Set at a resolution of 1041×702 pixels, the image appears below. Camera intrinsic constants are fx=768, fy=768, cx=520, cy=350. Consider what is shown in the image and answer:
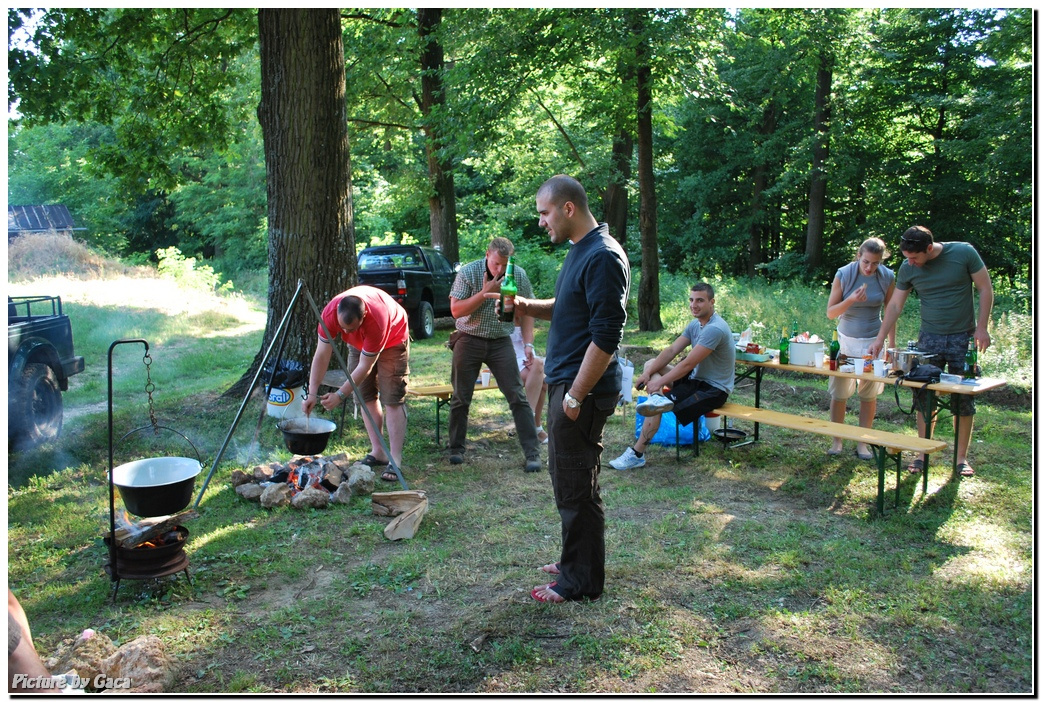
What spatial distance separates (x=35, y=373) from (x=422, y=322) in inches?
291

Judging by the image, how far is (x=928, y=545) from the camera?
14.6 feet

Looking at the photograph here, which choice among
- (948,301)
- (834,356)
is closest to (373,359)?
(834,356)

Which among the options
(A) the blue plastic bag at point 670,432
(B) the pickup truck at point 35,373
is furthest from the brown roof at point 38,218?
(A) the blue plastic bag at point 670,432

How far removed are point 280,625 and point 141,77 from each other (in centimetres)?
894

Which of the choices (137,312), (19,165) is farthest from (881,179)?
(19,165)

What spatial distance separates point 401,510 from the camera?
497 centimetres

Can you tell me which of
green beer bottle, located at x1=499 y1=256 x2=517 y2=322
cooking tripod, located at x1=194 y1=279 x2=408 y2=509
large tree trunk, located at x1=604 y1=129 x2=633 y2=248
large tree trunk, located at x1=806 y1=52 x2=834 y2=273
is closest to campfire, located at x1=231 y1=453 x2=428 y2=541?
cooking tripod, located at x1=194 y1=279 x2=408 y2=509

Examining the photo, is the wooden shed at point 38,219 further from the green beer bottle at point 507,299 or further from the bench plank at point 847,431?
the bench plank at point 847,431

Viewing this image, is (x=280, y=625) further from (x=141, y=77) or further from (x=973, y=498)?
(x=141, y=77)

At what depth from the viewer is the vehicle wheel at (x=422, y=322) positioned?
1327 cm

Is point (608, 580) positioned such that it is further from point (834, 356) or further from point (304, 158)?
point (304, 158)

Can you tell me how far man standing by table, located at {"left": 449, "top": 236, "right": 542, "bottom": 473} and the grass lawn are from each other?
0.42 metres

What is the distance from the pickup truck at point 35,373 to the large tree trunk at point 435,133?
7.72 meters

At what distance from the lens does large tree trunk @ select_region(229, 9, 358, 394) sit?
23.1ft
